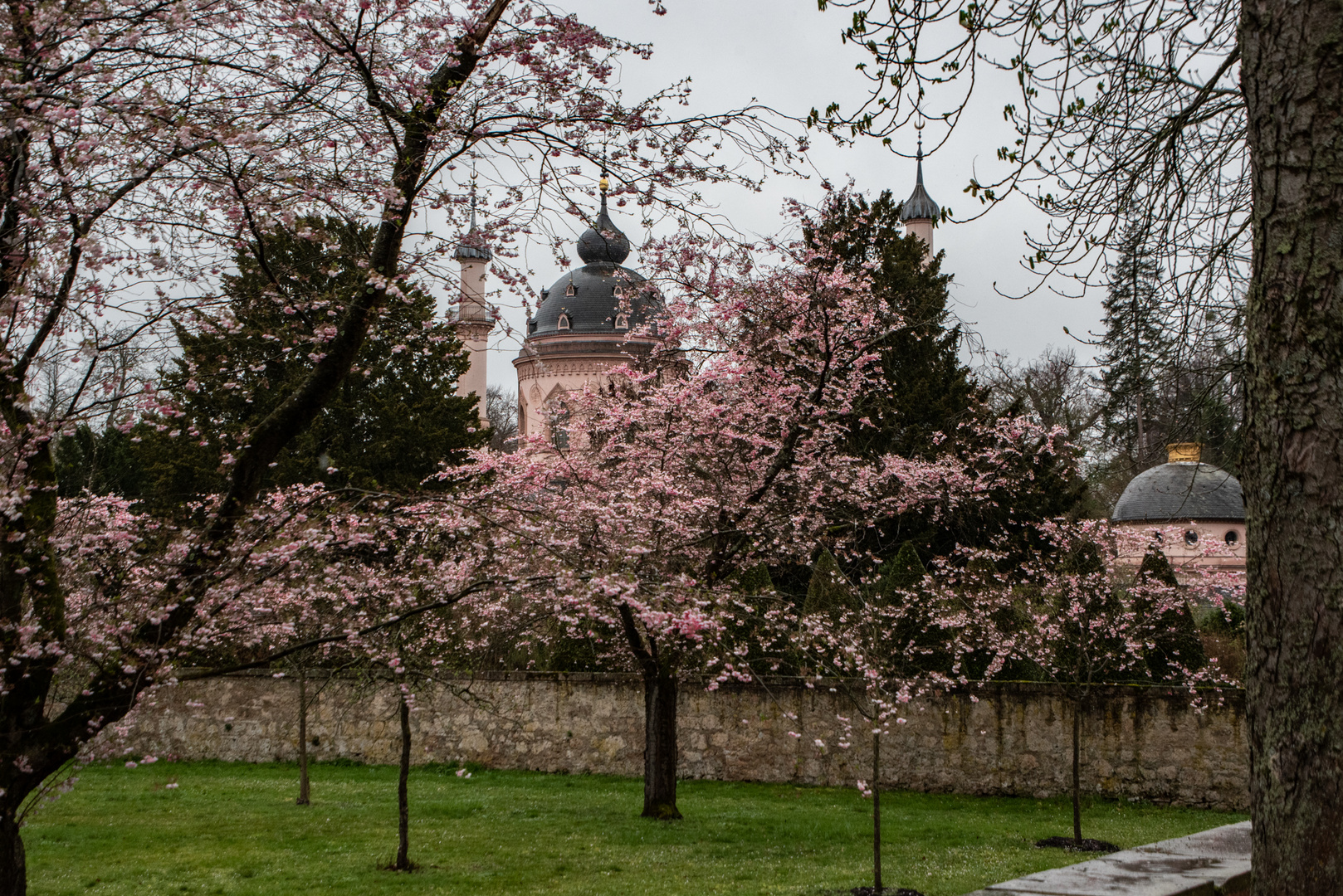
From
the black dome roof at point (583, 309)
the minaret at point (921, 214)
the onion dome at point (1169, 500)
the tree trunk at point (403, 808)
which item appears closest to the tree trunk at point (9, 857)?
the tree trunk at point (403, 808)

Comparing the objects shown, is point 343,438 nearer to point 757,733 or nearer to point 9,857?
point 757,733

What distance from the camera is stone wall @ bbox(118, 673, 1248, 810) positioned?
549 inches

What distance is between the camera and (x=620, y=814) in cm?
1262

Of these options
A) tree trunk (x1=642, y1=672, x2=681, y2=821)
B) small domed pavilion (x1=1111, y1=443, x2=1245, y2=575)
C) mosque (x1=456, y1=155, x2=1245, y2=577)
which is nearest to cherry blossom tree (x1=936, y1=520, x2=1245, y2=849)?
tree trunk (x1=642, y1=672, x2=681, y2=821)

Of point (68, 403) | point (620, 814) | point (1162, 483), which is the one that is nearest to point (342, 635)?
point (68, 403)

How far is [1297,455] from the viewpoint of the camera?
11.6 feet

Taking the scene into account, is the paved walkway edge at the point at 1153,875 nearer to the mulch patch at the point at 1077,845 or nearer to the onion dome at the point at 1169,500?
the mulch patch at the point at 1077,845

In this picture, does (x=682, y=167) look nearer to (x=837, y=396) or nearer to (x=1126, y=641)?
(x=837, y=396)

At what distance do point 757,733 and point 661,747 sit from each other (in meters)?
3.58

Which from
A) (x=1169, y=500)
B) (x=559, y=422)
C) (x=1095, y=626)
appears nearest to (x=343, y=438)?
(x=559, y=422)

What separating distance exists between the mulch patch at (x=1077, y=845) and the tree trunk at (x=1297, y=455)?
7871 mm

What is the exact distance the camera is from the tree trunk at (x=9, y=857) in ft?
17.6

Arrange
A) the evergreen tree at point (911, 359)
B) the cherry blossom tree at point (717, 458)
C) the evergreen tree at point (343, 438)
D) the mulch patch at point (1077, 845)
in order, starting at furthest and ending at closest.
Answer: the evergreen tree at point (343, 438), the evergreen tree at point (911, 359), the cherry blossom tree at point (717, 458), the mulch patch at point (1077, 845)

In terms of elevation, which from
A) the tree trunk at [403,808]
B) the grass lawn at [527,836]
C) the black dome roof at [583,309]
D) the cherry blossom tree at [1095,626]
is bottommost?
the grass lawn at [527,836]
